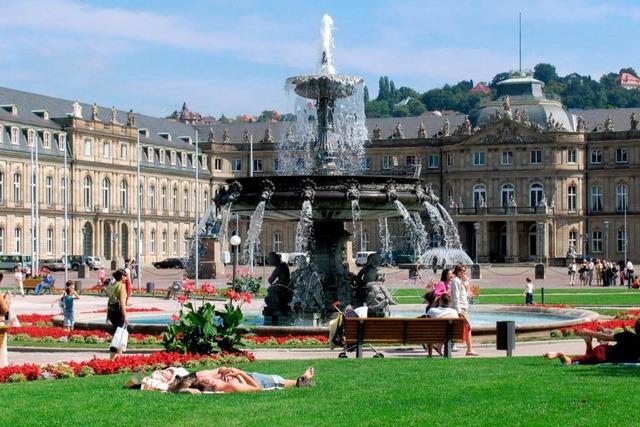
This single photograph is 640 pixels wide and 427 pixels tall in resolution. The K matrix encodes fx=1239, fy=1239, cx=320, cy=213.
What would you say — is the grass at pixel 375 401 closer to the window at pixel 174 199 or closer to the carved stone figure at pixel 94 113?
the carved stone figure at pixel 94 113

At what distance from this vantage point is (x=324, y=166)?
31.9 metres

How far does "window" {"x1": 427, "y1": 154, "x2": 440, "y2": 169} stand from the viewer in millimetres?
Answer: 126438

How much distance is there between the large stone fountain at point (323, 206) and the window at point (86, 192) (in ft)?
247

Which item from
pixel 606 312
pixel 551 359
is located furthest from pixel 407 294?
pixel 551 359

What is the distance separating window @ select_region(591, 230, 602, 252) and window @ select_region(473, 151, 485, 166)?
42.7 feet

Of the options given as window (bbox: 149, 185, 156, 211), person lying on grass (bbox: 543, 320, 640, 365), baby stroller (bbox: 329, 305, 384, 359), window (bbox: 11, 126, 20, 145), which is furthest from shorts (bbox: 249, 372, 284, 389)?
window (bbox: 149, 185, 156, 211)

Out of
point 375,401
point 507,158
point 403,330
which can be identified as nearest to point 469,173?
point 507,158

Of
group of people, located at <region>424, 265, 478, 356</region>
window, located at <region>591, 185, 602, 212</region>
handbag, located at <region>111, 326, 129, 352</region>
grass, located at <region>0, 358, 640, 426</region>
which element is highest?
window, located at <region>591, 185, 602, 212</region>

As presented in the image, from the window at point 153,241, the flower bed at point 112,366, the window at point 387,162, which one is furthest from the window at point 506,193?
the flower bed at point 112,366

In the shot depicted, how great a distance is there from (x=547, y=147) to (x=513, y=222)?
8.10 meters

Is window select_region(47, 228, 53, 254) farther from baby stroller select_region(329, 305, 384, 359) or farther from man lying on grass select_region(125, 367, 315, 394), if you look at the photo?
man lying on grass select_region(125, 367, 315, 394)

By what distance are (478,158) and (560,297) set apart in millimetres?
74192

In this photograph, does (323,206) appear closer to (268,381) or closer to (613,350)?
(613,350)

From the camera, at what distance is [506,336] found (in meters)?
22.6
